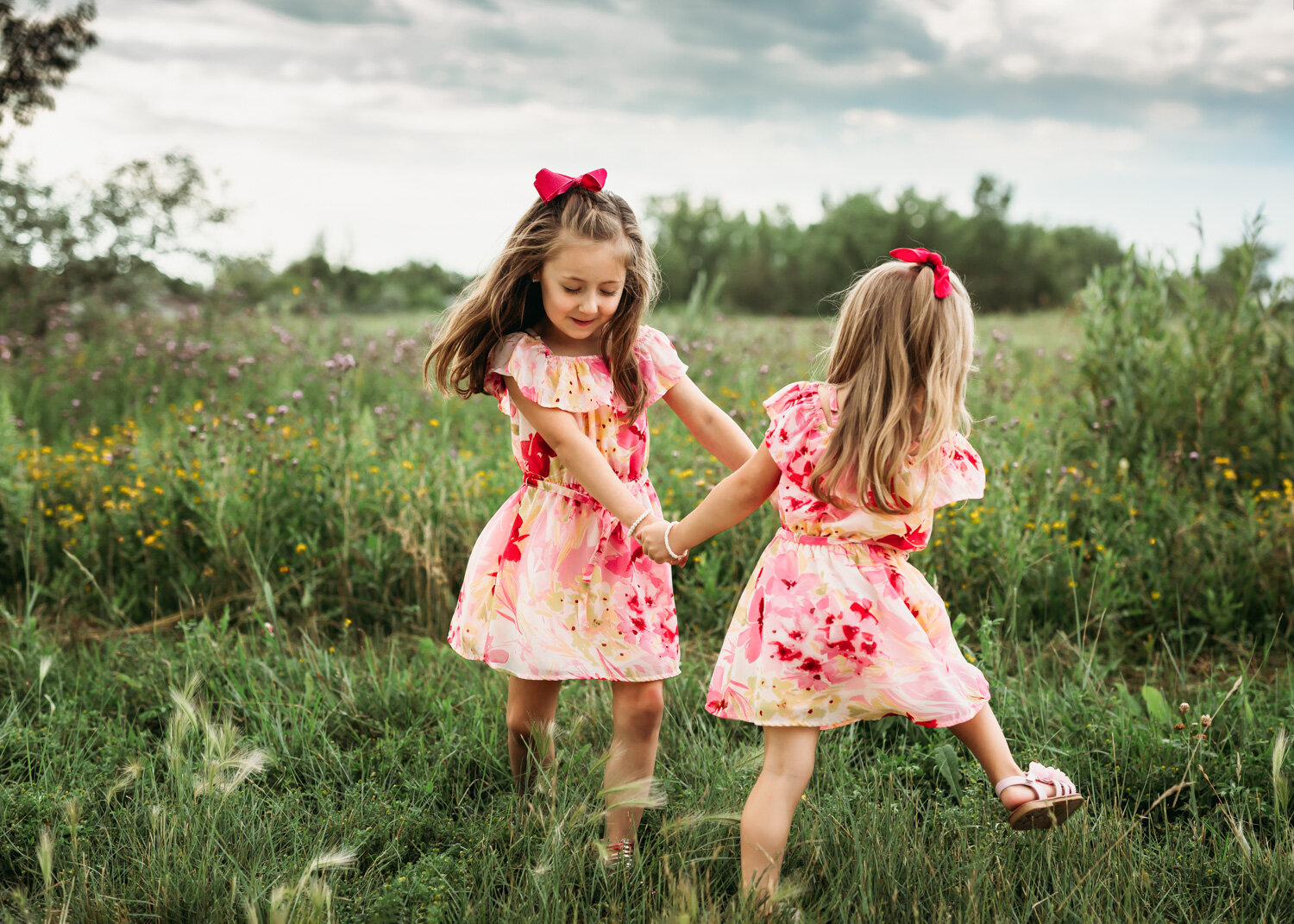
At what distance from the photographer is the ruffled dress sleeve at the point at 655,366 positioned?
2566 mm

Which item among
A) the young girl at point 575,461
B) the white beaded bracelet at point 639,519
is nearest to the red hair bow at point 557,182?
the young girl at point 575,461

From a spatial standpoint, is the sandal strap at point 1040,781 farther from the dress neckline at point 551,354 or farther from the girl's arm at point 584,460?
the dress neckline at point 551,354

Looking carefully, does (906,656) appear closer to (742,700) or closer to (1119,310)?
(742,700)

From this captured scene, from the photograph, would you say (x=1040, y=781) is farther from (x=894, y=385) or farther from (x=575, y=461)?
(x=575, y=461)

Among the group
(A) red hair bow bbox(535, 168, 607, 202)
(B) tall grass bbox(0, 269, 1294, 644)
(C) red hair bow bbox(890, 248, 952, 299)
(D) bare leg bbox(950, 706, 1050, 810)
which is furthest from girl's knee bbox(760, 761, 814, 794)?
(A) red hair bow bbox(535, 168, 607, 202)

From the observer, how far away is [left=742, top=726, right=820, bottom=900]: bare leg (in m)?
2.02

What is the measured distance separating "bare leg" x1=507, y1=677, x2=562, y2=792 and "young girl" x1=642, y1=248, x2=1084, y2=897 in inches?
22.5

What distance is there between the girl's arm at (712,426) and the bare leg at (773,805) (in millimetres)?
794

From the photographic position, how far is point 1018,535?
3.58 metres

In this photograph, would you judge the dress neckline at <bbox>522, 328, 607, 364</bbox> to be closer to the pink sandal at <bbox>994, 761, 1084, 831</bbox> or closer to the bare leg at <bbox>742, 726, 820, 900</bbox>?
the bare leg at <bbox>742, 726, 820, 900</bbox>

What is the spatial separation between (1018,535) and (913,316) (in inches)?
70.6

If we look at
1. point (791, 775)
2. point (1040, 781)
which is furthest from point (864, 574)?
point (1040, 781)

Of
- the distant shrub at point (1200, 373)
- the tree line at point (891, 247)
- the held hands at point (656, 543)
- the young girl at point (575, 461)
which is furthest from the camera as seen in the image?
the tree line at point (891, 247)

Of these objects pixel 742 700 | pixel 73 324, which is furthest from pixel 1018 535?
pixel 73 324
